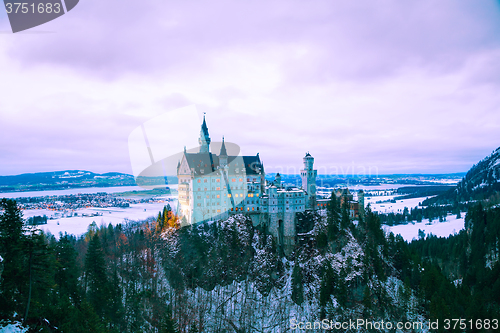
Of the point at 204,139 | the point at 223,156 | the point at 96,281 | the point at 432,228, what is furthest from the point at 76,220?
the point at 432,228

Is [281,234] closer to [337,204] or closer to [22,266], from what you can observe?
[337,204]

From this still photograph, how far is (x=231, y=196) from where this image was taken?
8788 centimetres

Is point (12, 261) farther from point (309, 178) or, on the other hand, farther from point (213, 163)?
point (309, 178)

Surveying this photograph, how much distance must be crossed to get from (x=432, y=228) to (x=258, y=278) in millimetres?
148704

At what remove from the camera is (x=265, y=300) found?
238 ft

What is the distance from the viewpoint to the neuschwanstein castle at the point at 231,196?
84500 millimetres

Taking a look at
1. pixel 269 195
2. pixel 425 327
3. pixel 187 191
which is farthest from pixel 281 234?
pixel 425 327

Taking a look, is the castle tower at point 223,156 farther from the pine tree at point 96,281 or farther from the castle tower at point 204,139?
the pine tree at point 96,281

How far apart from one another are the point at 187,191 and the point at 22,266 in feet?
183

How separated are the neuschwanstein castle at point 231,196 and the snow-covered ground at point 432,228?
98.1 m

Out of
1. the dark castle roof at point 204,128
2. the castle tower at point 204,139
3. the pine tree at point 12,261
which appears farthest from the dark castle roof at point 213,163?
the pine tree at point 12,261

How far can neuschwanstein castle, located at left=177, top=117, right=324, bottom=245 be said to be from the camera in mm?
84500

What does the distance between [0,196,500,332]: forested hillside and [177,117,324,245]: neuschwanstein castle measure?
3501 mm

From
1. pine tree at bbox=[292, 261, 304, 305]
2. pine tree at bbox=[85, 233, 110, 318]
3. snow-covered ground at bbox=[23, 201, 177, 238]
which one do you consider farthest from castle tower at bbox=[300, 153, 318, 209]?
pine tree at bbox=[85, 233, 110, 318]
